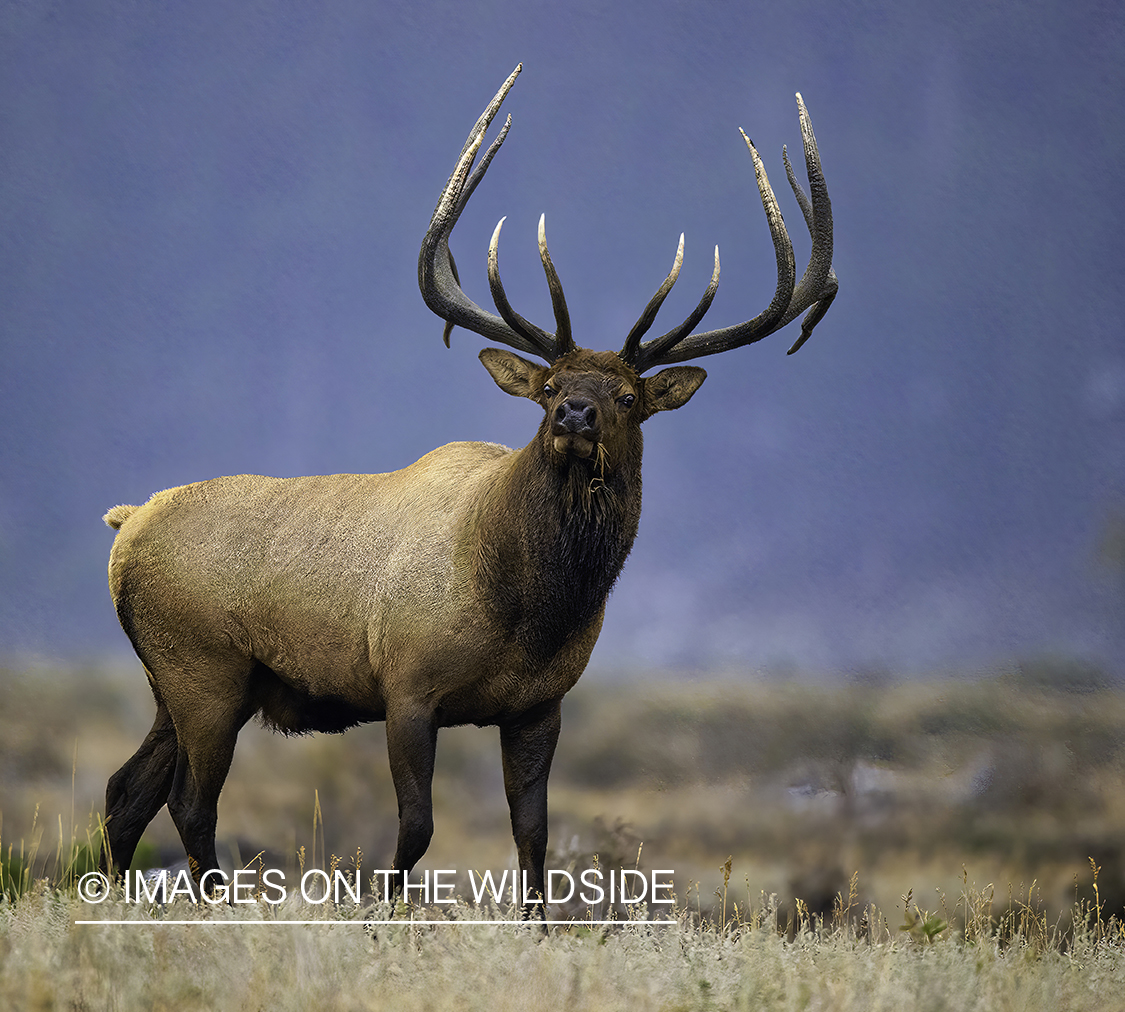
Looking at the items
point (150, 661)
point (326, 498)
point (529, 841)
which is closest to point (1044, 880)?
point (529, 841)

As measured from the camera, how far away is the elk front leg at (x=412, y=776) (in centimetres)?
560

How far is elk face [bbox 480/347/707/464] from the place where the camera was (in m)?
5.22

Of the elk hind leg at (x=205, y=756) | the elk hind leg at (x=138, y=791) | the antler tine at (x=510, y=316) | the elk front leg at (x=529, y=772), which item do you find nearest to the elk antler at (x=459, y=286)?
the antler tine at (x=510, y=316)

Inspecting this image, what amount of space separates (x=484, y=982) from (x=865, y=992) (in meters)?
1.50

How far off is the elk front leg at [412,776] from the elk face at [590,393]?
4.62 feet

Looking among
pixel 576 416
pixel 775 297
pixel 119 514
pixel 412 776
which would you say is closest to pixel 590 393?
pixel 576 416

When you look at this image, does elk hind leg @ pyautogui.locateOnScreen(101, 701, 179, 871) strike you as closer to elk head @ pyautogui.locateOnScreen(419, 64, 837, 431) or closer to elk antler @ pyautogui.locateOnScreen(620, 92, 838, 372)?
elk head @ pyautogui.locateOnScreen(419, 64, 837, 431)

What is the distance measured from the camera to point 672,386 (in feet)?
19.1

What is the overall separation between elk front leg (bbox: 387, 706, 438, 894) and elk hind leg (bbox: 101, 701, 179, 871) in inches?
72.1

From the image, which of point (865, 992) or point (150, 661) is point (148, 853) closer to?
point (150, 661)

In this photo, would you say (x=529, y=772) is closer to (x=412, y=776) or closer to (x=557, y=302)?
(x=412, y=776)

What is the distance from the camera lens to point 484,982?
434cm

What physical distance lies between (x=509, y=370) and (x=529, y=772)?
81.0 inches

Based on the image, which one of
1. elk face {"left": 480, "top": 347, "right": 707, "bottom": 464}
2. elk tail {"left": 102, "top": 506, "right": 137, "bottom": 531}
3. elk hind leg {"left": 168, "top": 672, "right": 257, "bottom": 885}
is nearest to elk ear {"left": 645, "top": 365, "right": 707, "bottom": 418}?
elk face {"left": 480, "top": 347, "right": 707, "bottom": 464}
